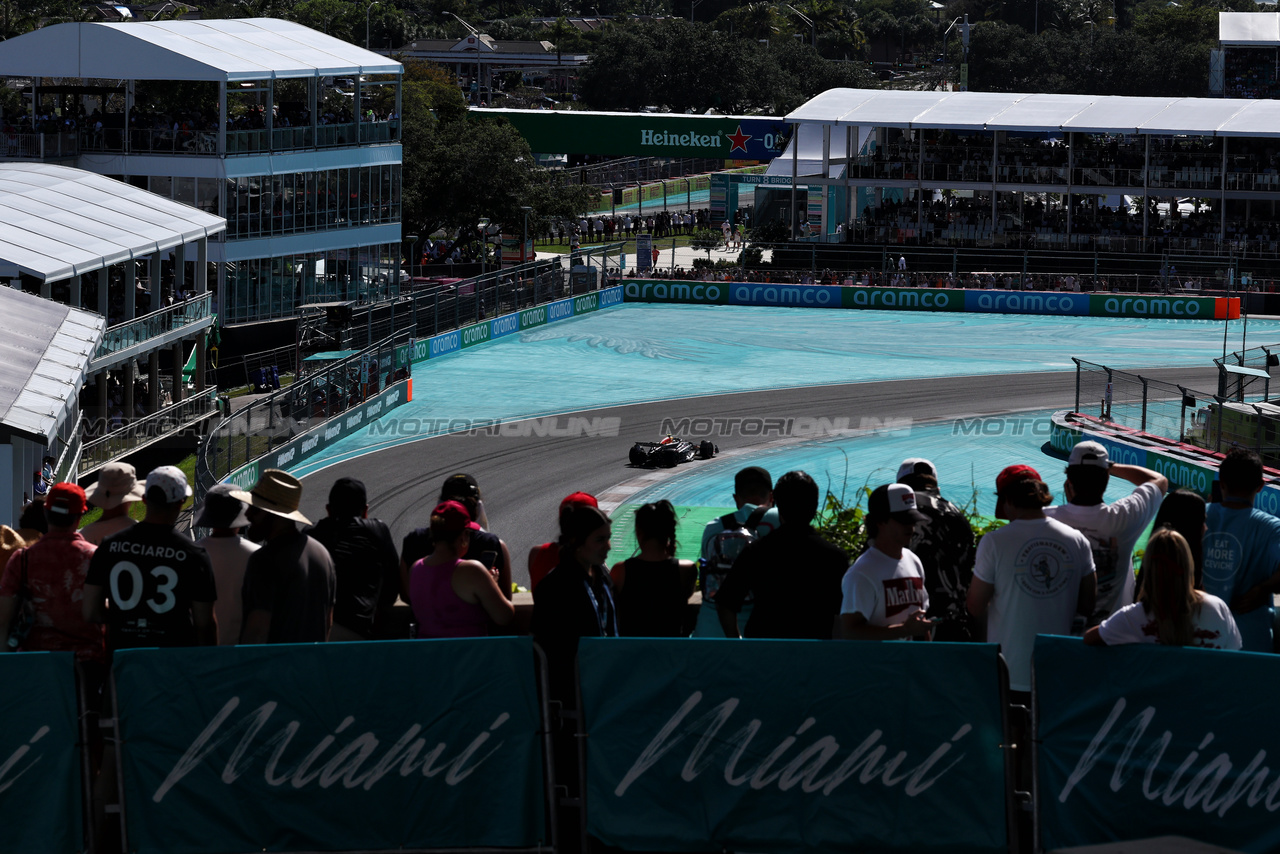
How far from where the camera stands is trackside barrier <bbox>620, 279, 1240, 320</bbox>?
182 feet

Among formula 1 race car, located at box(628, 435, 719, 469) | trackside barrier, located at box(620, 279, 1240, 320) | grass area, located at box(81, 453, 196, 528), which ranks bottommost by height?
grass area, located at box(81, 453, 196, 528)

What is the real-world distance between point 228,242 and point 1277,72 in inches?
2686

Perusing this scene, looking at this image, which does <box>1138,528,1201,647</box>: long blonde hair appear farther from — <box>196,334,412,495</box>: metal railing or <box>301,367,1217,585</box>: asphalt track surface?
<box>196,334,412,495</box>: metal railing

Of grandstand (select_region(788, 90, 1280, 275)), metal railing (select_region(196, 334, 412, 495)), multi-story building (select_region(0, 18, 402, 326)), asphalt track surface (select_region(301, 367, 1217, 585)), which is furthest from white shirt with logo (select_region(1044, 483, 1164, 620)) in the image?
grandstand (select_region(788, 90, 1280, 275))

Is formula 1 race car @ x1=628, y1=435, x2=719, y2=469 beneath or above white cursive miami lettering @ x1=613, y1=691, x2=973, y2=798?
beneath

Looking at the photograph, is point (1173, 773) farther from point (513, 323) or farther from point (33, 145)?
point (33, 145)

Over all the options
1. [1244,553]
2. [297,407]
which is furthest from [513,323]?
[1244,553]

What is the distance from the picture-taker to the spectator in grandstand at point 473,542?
30.1 feet

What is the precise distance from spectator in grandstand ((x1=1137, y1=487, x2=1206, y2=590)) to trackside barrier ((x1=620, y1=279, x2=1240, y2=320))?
4837 centimetres

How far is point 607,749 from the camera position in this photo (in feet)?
26.8

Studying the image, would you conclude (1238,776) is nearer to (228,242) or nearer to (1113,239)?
(228,242)

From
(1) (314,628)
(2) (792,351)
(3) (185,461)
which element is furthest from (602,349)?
(1) (314,628)

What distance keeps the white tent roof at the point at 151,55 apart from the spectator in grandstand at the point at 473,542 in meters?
40.2

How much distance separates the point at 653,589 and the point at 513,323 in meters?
42.5
